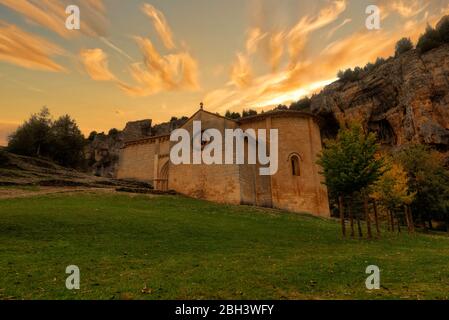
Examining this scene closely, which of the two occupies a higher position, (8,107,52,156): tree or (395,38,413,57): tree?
(395,38,413,57): tree

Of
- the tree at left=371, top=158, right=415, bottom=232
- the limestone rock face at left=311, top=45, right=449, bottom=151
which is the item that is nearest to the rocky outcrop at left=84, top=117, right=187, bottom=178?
the limestone rock face at left=311, top=45, right=449, bottom=151

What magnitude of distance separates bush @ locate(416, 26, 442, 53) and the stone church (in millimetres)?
26053

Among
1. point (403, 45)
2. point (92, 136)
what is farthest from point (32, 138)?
point (403, 45)

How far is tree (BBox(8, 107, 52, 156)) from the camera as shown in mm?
51844

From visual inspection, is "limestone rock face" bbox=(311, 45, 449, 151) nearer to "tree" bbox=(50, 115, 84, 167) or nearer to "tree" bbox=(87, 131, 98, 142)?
"tree" bbox=(50, 115, 84, 167)

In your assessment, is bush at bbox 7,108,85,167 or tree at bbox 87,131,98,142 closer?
bush at bbox 7,108,85,167

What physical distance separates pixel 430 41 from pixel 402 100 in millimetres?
12307

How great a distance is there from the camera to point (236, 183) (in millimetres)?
33188

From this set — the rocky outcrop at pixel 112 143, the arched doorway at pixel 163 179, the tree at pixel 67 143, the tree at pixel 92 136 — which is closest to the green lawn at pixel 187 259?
the arched doorway at pixel 163 179

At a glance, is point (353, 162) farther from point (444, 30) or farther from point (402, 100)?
point (444, 30)

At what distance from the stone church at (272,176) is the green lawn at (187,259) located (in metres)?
12.1

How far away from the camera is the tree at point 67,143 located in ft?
189

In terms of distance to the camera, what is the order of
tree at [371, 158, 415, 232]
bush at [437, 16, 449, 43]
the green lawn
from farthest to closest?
bush at [437, 16, 449, 43]
tree at [371, 158, 415, 232]
the green lawn
